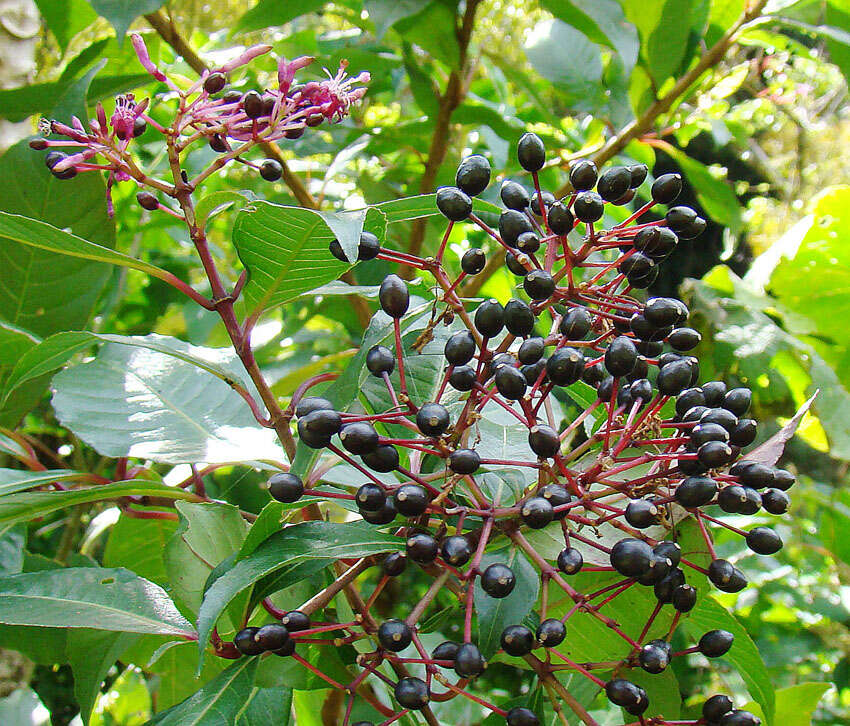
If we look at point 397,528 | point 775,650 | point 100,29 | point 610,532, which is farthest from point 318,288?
point 775,650

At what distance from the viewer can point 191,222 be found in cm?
74

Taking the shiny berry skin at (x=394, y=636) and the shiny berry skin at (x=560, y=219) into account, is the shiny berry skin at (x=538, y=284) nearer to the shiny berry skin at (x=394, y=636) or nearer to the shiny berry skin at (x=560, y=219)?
the shiny berry skin at (x=560, y=219)

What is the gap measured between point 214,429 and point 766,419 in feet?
5.30

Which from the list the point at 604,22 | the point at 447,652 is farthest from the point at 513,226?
the point at 604,22

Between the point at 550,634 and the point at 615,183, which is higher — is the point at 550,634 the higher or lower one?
the lower one

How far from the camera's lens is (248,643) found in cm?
60

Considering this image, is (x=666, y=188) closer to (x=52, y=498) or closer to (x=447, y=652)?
(x=447, y=652)

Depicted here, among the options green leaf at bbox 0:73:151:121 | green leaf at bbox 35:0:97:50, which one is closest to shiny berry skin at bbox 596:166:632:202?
green leaf at bbox 0:73:151:121

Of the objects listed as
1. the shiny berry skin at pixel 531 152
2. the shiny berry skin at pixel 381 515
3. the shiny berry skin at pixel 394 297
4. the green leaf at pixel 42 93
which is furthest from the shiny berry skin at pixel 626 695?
the green leaf at pixel 42 93

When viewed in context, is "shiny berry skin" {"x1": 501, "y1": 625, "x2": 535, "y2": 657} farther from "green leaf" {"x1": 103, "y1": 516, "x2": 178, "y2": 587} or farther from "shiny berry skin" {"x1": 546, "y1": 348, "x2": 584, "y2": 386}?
"green leaf" {"x1": 103, "y1": 516, "x2": 178, "y2": 587}

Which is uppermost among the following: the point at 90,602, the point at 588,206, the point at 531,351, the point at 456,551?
the point at 588,206

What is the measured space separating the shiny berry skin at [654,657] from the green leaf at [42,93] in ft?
3.52

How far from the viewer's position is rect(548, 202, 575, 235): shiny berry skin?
2.17 ft

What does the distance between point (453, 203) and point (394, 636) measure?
358mm
